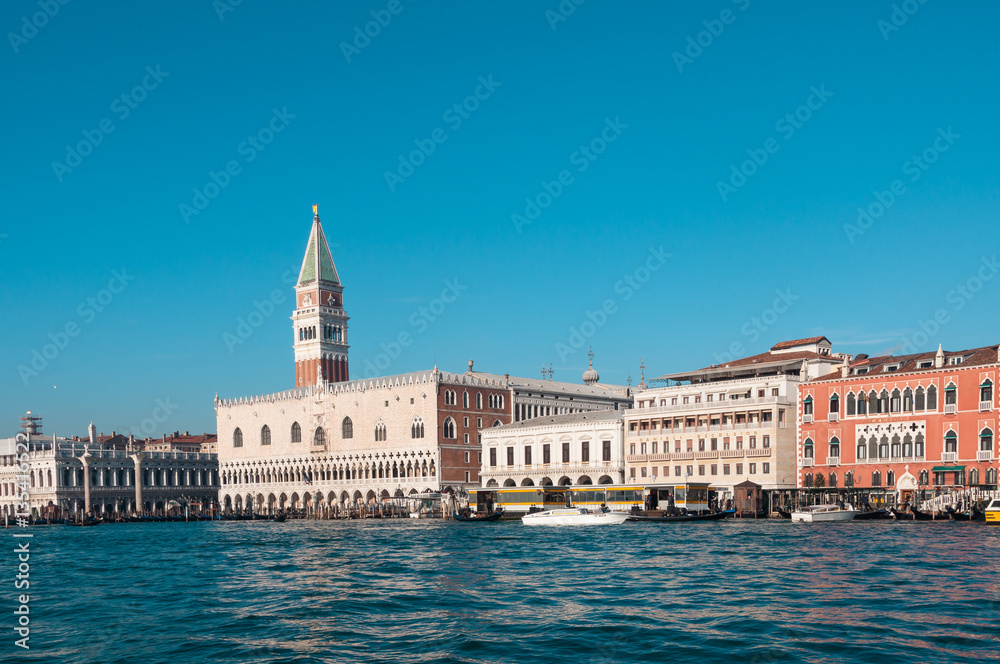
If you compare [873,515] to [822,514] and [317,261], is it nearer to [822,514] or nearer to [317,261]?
[822,514]

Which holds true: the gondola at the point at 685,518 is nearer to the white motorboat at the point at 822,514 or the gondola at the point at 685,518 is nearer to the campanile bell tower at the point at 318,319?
the white motorboat at the point at 822,514

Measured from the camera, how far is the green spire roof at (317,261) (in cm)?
10688

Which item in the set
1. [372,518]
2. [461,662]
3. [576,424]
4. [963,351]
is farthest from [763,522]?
[461,662]

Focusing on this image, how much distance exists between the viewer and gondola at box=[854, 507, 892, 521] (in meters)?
53.6

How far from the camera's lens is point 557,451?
7612cm

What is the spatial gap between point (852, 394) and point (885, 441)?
309 centimetres

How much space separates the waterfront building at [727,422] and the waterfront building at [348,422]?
54.9 ft

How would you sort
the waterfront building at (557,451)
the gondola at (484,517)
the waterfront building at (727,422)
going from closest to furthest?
the waterfront building at (727,422)
the gondola at (484,517)
the waterfront building at (557,451)

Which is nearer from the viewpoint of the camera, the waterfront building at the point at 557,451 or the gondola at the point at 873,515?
the gondola at the point at 873,515

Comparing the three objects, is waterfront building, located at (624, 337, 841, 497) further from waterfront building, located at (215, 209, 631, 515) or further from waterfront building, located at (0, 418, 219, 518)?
waterfront building, located at (0, 418, 219, 518)

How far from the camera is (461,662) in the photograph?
17500 millimetres

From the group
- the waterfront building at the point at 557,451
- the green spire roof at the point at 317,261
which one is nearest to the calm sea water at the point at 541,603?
the waterfront building at the point at 557,451

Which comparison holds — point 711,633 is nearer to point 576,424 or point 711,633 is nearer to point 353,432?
point 576,424

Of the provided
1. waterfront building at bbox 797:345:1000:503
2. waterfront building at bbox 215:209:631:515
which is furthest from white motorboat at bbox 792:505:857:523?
waterfront building at bbox 215:209:631:515
